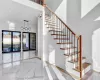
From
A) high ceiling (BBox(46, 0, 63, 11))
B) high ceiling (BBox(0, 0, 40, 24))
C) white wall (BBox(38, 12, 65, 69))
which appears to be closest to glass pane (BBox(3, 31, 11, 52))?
high ceiling (BBox(0, 0, 40, 24))

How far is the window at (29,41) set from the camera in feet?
30.8

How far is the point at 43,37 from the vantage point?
5.79m

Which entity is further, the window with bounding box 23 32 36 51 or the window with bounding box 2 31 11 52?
the window with bounding box 23 32 36 51

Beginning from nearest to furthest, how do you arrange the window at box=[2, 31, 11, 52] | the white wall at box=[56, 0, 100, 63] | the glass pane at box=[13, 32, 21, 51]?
the white wall at box=[56, 0, 100, 63], the window at box=[2, 31, 11, 52], the glass pane at box=[13, 32, 21, 51]

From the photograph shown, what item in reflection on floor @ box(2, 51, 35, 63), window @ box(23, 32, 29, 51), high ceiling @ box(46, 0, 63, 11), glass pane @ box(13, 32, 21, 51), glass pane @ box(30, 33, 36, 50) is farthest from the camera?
glass pane @ box(30, 33, 36, 50)

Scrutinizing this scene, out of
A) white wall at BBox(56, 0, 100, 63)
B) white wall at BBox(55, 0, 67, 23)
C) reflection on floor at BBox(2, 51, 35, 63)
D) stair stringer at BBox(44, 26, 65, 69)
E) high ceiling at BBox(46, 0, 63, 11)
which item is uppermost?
high ceiling at BBox(46, 0, 63, 11)

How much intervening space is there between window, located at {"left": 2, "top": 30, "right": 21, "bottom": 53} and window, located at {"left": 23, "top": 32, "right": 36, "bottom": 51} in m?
0.77

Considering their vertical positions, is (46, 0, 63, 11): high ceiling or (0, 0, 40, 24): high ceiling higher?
(46, 0, 63, 11): high ceiling

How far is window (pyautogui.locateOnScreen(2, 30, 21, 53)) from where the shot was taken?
7637 mm

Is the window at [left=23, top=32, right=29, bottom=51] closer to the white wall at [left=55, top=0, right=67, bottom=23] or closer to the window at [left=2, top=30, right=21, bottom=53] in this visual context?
the window at [left=2, top=30, right=21, bottom=53]

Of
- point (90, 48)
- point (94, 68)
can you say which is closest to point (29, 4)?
point (90, 48)

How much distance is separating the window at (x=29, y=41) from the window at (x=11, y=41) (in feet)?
2.54

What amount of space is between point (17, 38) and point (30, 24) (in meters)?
1.68

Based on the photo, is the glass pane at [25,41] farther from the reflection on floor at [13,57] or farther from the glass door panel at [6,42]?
the reflection on floor at [13,57]
